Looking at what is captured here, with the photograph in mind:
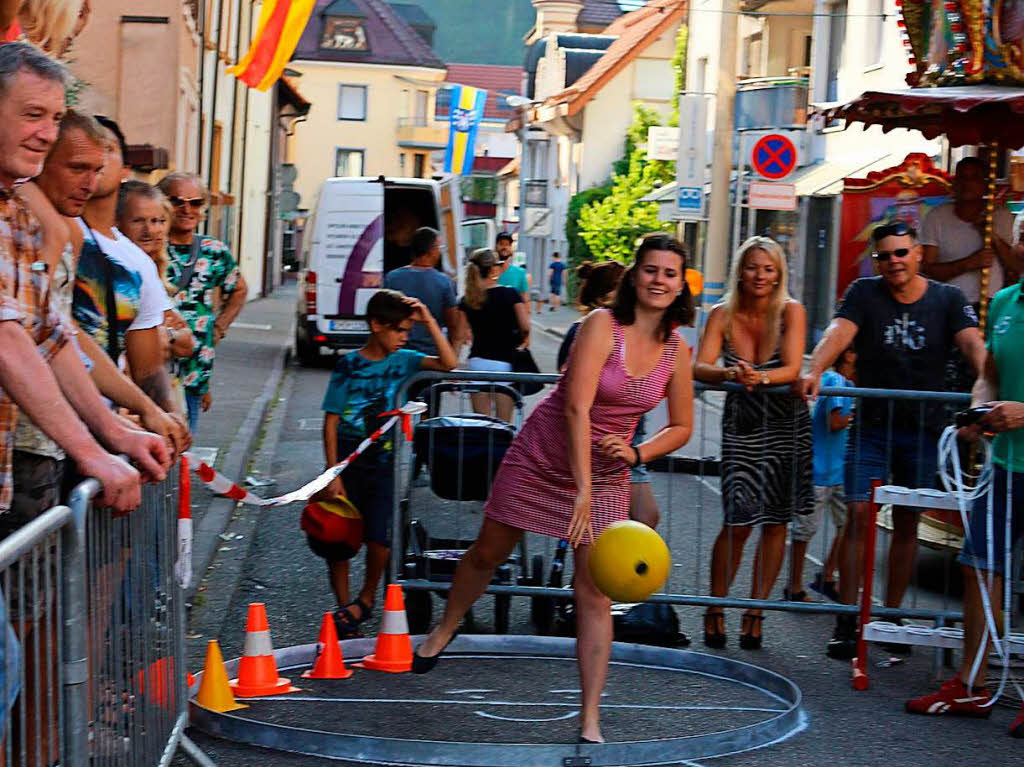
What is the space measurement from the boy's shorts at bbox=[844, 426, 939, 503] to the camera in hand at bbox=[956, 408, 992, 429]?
1237 millimetres

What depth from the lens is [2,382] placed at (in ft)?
12.0

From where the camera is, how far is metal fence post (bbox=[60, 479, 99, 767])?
11.9 feet

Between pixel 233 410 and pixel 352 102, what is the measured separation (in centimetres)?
7300

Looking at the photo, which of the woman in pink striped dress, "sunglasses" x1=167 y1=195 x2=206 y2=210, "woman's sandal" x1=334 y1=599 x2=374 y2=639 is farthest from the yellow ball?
"sunglasses" x1=167 y1=195 x2=206 y2=210

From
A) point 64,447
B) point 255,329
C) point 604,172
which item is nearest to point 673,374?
point 64,447

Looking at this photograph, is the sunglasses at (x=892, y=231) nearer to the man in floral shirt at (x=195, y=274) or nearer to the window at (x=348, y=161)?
the man in floral shirt at (x=195, y=274)

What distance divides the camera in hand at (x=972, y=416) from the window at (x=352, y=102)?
82714 millimetres

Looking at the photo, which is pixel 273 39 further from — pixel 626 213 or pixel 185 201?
pixel 626 213

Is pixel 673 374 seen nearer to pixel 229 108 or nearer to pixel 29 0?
pixel 29 0

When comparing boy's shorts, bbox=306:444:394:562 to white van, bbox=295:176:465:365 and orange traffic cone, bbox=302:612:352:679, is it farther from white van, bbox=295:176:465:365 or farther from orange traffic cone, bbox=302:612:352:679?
white van, bbox=295:176:465:365

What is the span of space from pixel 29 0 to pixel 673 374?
21.9 ft

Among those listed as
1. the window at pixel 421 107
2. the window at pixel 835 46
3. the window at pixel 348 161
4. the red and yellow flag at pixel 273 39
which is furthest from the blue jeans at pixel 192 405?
the window at pixel 421 107

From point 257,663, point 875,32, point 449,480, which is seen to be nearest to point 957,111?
point 449,480

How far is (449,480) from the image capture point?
750 centimetres
